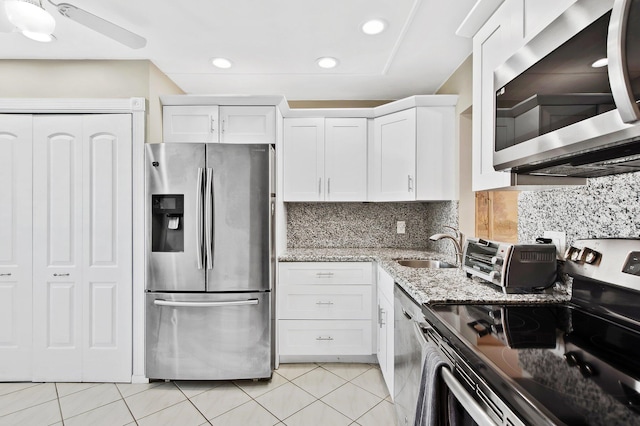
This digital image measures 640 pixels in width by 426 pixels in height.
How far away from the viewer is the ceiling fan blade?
1459 millimetres

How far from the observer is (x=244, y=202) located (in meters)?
2.33

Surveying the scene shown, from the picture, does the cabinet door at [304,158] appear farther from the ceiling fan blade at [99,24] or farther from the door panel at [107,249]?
the ceiling fan blade at [99,24]

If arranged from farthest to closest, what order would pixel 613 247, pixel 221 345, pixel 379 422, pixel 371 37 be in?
1. pixel 221 345
2. pixel 371 37
3. pixel 379 422
4. pixel 613 247

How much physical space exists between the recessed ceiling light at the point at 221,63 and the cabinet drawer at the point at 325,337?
2.08m

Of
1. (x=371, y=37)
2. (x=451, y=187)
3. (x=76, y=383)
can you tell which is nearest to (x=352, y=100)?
(x=371, y=37)

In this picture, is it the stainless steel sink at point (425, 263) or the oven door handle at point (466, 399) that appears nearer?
the oven door handle at point (466, 399)

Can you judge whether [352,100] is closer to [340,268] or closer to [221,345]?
[340,268]

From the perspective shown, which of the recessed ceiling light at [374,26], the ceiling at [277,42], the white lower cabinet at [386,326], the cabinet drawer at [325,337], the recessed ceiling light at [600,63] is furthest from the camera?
the cabinet drawer at [325,337]

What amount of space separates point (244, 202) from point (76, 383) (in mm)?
1839

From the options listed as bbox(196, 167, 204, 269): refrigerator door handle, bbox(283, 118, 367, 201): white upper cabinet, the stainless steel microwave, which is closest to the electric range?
the stainless steel microwave

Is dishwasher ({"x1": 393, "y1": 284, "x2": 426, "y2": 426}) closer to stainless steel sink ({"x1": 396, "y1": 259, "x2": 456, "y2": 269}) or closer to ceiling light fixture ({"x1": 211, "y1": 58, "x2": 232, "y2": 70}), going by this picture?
stainless steel sink ({"x1": 396, "y1": 259, "x2": 456, "y2": 269})

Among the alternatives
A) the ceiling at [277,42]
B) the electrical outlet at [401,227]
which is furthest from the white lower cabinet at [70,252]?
the electrical outlet at [401,227]

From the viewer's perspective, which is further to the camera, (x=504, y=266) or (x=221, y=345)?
(x=221, y=345)

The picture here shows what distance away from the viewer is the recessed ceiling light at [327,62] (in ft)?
7.75
